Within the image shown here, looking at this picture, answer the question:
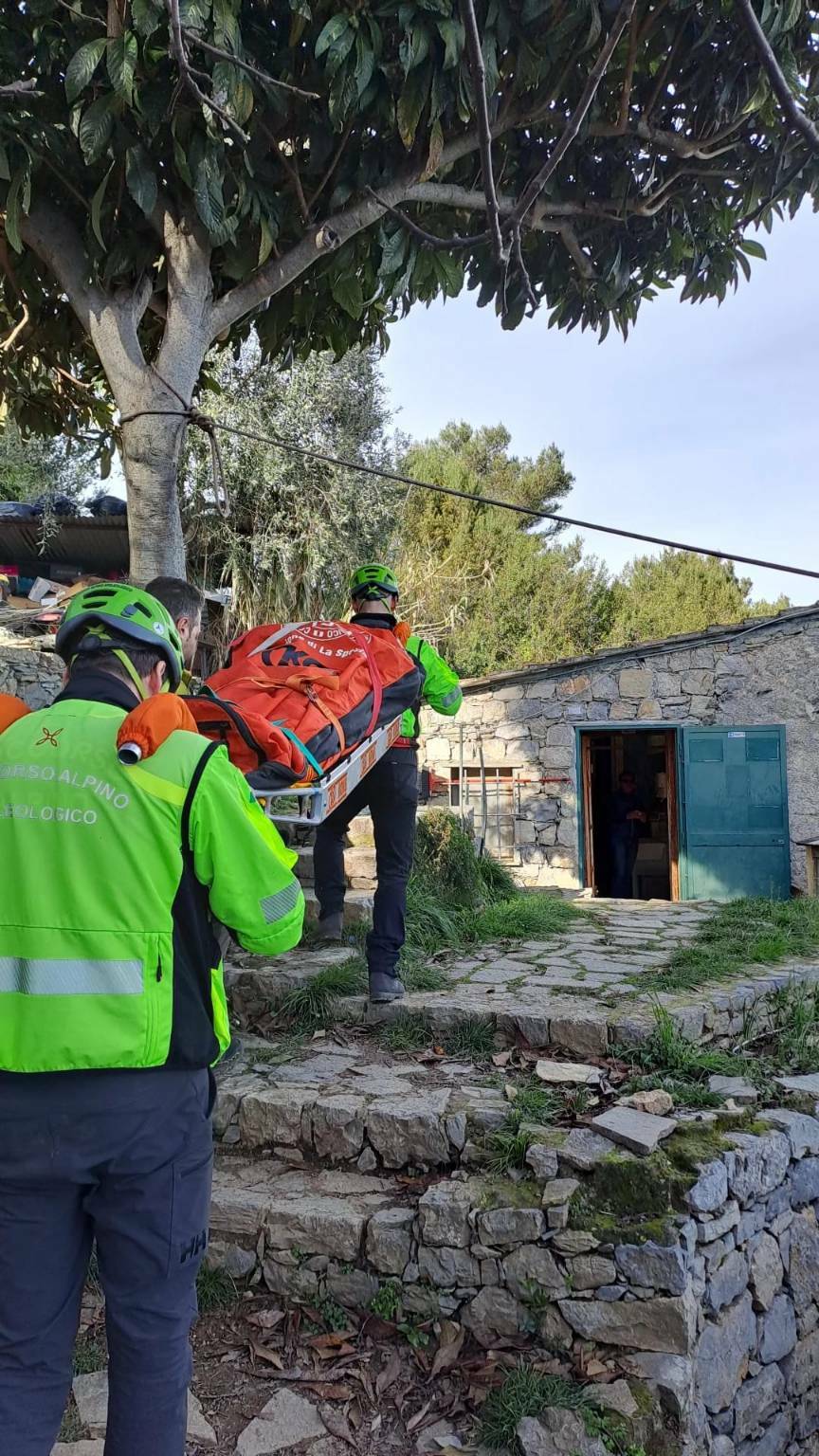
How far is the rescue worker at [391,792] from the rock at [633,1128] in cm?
129

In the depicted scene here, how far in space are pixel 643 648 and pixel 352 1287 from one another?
9.09 m

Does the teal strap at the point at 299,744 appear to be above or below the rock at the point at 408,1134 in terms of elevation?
above

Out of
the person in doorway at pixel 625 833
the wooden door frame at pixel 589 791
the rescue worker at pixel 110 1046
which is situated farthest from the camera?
the person in doorway at pixel 625 833

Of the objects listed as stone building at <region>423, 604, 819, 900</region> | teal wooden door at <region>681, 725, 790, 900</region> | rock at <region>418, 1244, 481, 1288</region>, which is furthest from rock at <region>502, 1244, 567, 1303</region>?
stone building at <region>423, 604, 819, 900</region>

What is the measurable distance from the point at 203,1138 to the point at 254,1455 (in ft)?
4.85

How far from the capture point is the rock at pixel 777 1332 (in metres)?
3.44

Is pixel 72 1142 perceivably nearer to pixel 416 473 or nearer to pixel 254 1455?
pixel 254 1455

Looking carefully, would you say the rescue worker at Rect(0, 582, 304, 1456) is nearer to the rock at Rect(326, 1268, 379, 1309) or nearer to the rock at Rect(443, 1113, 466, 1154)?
the rock at Rect(326, 1268, 379, 1309)

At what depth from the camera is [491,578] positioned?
22.4 m

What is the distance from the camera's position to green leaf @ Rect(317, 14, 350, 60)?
13.4ft

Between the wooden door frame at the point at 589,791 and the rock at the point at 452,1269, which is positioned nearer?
the rock at the point at 452,1269

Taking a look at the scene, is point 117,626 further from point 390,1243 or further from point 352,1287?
point 352,1287

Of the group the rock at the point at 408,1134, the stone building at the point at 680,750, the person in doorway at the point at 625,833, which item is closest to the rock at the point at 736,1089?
the rock at the point at 408,1134

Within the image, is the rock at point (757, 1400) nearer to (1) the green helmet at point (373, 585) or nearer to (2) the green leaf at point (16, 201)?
(1) the green helmet at point (373, 585)
